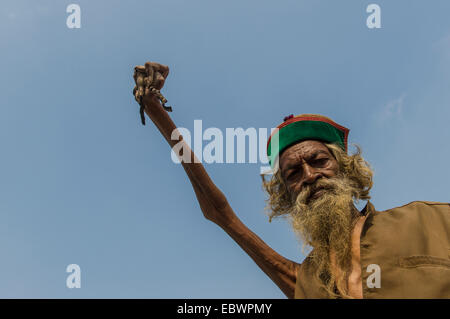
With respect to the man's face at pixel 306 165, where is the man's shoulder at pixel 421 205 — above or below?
below

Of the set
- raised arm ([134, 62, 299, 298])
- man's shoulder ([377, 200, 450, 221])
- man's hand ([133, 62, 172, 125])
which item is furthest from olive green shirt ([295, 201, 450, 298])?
man's hand ([133, 62, 172, 125])

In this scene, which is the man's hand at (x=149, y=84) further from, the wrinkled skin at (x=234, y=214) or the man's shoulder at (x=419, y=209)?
the man's shoulder at (x=419, y=209)

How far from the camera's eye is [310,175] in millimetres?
4105

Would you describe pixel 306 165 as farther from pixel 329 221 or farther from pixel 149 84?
pixel 149 84

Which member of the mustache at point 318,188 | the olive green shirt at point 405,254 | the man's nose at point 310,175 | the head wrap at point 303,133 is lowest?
the olive green shirt at point 405,254

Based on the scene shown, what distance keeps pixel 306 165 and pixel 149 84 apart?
169 centimetres

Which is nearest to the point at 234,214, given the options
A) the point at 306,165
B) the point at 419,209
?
the point at 306,165

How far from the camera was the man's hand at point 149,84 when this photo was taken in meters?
3.70

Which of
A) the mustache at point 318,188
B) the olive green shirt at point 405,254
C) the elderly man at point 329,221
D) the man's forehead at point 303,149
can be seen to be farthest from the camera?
the man's forehead at point 303,149

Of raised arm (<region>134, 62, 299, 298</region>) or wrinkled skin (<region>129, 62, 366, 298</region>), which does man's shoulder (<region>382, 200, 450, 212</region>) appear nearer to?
wrinkled skin (<region>129, 62, 366, 298</region>)

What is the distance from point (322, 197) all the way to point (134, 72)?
6.65 ft

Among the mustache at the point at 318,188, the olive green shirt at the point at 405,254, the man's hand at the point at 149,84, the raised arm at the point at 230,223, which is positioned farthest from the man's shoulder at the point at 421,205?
the man's hand at the point at 149,84
